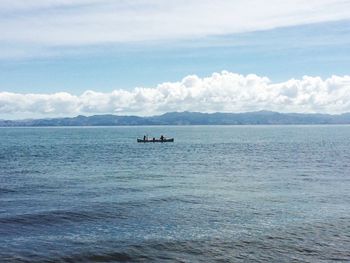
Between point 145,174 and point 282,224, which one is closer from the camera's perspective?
point 282,224

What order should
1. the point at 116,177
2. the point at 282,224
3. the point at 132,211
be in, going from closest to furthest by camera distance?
the point at 282,224, the point at 132,211, the point at 116,177

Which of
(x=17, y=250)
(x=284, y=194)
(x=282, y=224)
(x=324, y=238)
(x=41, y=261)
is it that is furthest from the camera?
(x=284, y=194)

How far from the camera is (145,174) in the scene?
253ft

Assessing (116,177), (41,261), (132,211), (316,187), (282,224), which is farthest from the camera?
(116,177)

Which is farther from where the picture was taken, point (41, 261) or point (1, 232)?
point (1, 232)

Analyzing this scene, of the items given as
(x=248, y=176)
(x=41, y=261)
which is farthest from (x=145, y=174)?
(x=41, y=261)

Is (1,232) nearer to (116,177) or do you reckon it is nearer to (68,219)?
(68,219)

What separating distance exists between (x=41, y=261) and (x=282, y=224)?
21079mm

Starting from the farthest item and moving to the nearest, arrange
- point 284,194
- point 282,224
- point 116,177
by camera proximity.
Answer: point 116,177
point 284,194
point 282,224

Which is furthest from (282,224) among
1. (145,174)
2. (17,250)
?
(145,174)

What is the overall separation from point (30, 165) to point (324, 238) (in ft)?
233

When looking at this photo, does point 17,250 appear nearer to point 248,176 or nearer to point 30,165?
point 248,176

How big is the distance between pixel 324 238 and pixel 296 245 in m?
3.25

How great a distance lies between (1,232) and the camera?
3703cm
